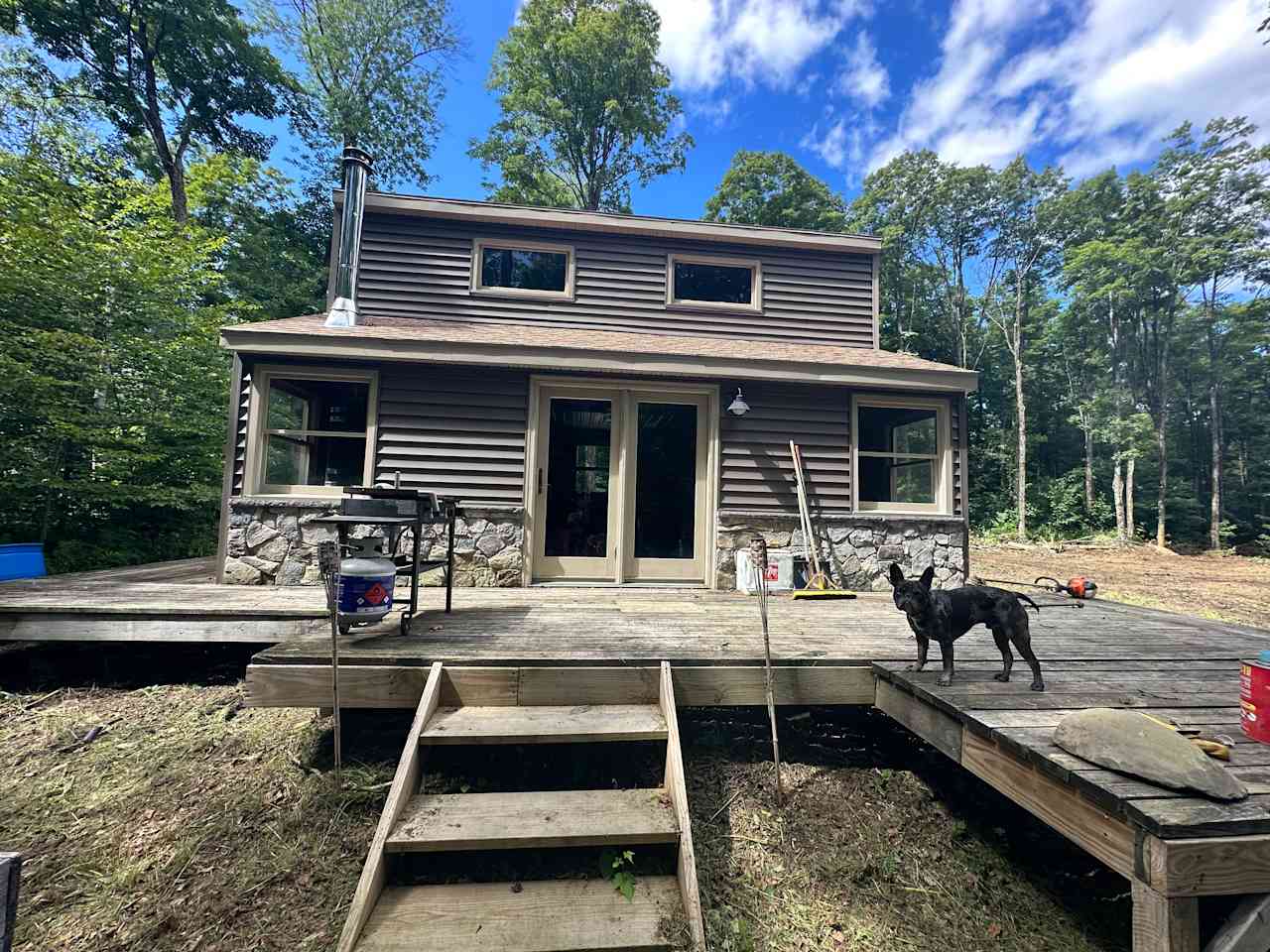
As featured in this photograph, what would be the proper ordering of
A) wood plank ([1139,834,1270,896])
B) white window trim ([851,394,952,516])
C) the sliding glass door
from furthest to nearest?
white window trim ([851,394,952,516]) → the sliding glass door → wood plank ([1139,834,1270,896])

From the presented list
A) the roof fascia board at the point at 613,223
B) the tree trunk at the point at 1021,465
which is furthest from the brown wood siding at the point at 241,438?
the tree trunk at the point at 1021,465

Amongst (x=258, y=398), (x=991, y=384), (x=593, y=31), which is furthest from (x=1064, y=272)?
(x=258, y=398)

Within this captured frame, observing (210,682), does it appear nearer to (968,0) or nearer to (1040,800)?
(1040,800)

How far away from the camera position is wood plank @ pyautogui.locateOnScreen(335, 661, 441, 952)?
1.52m

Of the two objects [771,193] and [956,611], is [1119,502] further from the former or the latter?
[956,611]

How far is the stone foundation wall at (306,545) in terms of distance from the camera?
4789 mm

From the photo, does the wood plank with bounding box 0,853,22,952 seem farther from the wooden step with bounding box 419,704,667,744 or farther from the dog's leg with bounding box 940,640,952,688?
the dog's leg with bounding box 940,640,952,688

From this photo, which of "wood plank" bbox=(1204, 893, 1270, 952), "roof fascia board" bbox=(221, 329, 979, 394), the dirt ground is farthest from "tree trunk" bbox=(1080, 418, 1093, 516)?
"wood plank" bbox=(1204, 893, 1270, 952)

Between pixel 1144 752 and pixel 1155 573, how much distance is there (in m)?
13.5

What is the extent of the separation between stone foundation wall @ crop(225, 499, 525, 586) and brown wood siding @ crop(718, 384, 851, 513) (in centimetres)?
239

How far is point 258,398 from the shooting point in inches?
195

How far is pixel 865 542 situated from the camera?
559cm

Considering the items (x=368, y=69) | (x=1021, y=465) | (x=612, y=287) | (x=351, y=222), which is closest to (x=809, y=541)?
(x=612, y=287)

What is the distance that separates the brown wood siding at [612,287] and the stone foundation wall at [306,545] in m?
2.98
